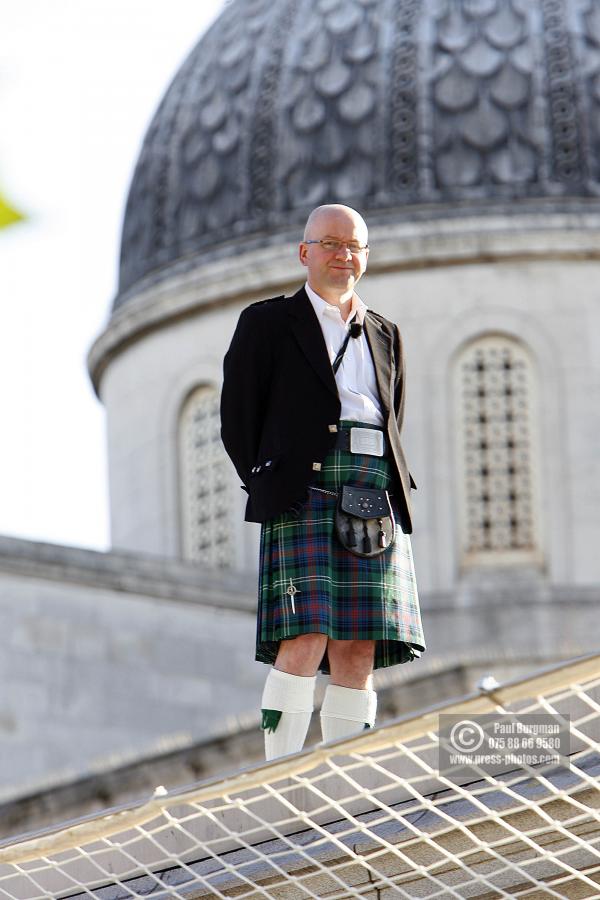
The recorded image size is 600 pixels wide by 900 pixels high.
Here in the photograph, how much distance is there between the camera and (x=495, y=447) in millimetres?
28719

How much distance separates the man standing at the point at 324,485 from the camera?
897cm

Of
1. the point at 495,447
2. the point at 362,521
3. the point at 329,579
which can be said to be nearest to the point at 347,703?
the point at 329,579

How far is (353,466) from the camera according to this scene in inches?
357

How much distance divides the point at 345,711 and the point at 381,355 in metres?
1.20

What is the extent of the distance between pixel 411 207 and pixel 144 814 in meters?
20.6

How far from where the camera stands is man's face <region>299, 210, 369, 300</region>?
9117 millimetres

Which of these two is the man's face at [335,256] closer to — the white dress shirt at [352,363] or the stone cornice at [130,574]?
the white dress shirt at [352,363]

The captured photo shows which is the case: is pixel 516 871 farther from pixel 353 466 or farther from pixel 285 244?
pixel 285 244

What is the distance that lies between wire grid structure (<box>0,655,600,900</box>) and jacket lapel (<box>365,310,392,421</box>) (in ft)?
3.76

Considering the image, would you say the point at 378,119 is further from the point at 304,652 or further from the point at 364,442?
the point at 304,652

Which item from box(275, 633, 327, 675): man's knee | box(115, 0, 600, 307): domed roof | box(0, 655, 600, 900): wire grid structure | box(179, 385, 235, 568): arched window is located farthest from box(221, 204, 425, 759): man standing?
box(179, 385, 235, 568): arched window

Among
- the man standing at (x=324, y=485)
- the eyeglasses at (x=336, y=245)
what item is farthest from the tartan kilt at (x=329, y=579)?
the eyeglasses at (x=336, y=245)

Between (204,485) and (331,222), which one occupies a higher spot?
(331,222)

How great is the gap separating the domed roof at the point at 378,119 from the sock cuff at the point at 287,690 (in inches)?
773
